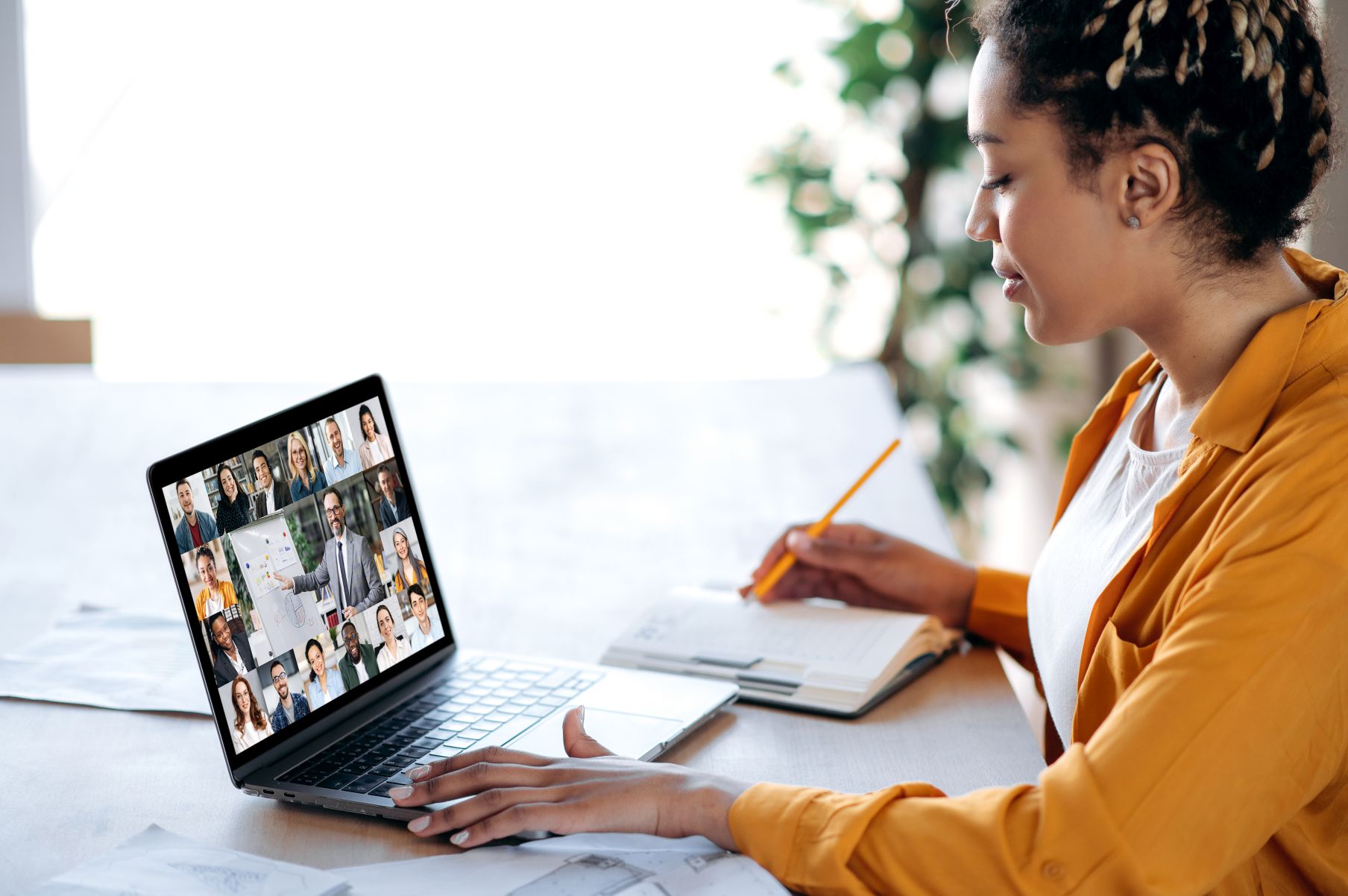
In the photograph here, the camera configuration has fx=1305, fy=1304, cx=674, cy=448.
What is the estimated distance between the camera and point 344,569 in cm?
102

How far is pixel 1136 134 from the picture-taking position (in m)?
0.86

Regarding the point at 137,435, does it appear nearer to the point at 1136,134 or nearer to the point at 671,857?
the point at 671,857

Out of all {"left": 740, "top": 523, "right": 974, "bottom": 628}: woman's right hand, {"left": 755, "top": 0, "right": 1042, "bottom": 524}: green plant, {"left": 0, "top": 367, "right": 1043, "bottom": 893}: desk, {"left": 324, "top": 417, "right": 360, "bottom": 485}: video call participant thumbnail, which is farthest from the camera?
{"left": 755, "top": 0, "right": 1042, "bottom": 524}: green plant

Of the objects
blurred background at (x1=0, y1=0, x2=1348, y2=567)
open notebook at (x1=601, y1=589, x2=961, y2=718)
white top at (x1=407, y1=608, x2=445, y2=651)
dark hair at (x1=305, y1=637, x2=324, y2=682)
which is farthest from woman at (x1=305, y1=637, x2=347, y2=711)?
blurred background at (x1=0, y1=0, x2=1348, y2=567)

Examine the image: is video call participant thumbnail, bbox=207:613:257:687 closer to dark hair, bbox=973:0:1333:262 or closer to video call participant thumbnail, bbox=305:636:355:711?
video call participant thumbnail, bbox=305:636:355:711

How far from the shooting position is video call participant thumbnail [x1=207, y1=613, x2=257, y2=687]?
0.90m

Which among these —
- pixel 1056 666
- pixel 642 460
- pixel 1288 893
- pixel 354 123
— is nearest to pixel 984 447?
pixel 642 460

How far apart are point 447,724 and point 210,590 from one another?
0.71 ft

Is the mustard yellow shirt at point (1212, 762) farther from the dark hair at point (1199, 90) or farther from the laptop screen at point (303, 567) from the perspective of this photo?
the laptop screen at point (303, 567)

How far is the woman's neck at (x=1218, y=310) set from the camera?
0.93m

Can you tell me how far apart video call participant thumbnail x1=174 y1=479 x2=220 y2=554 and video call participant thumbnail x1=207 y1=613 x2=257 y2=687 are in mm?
53

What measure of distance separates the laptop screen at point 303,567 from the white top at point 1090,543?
1.71ft

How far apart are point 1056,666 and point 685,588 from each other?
0.41 metres

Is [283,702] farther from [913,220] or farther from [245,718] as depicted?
[913,220]
